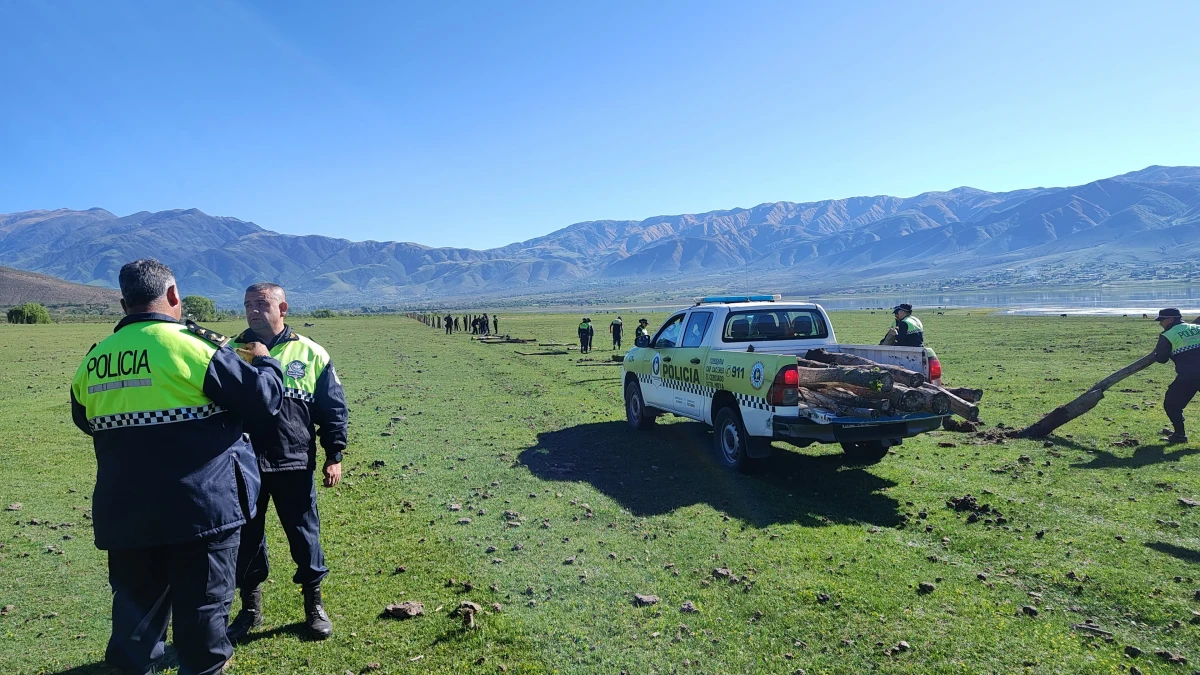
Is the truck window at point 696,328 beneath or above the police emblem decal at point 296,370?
beneath

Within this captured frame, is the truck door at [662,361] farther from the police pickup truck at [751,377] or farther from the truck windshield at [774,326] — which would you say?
the truck windshield at [774,326]

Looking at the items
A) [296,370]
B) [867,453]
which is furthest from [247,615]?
[867,453]

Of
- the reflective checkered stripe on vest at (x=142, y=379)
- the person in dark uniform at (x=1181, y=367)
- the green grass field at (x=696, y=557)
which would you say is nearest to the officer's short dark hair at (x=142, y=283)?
the reflective checkered stripe on vest at (x=142, y=379)

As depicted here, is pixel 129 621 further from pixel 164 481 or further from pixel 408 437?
pixel 408 437

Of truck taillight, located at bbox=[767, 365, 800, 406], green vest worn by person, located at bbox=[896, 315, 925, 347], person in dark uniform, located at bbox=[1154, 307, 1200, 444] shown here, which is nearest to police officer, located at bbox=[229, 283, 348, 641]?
truck taillight, located at bbox=[767, 365, 800, 406]

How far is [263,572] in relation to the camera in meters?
4.88

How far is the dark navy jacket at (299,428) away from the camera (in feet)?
15.0

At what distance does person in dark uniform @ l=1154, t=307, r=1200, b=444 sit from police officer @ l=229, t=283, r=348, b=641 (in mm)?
11235

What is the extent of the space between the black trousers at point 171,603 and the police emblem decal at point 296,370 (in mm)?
1406

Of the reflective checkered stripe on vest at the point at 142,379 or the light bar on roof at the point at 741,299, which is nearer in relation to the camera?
the reflective checkered stripe on vest at the point at 142,379

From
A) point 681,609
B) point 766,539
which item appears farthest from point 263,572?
point 766,539

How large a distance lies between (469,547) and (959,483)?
19.5ft

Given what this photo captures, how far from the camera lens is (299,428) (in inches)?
185

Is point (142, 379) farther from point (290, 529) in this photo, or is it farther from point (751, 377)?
point (751, 377)
